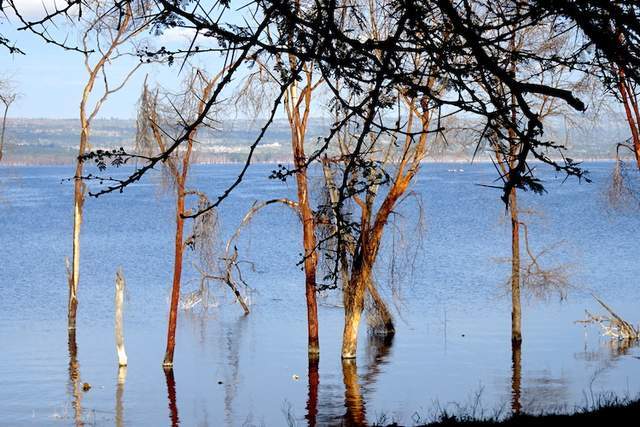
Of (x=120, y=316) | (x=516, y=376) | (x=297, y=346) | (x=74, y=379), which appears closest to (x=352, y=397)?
(x=516, y=376)

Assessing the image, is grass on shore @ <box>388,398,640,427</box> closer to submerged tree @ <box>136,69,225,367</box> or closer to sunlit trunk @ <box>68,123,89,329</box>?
submerged tree @ <box>136,69,225,367</box>

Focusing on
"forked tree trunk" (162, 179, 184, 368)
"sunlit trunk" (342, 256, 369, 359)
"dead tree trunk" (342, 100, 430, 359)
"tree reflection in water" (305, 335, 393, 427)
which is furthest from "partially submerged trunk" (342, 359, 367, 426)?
"forked tree trunk" (162, 179, 184, 368)

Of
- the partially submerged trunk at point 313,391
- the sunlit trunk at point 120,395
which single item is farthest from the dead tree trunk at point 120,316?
the partially submerged trunk at point 313,391

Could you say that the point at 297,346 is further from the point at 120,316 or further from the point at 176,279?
the point at 120,316

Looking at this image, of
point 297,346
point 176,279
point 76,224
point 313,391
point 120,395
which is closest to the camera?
point 313,391

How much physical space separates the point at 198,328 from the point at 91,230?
170 feet

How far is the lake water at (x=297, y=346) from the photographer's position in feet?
80.7

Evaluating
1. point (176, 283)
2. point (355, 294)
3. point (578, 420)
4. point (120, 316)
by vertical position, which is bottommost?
point (120, 316)

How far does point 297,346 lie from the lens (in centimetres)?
3378

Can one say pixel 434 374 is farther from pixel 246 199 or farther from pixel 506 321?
pixel 246 199

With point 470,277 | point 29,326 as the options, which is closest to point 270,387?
point 29,326

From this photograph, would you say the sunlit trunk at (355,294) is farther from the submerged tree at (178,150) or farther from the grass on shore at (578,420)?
the grass on shore at (578,420)

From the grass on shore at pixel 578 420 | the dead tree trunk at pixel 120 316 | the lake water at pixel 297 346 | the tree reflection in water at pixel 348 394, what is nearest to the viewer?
the grass on shore at pixel 578 420

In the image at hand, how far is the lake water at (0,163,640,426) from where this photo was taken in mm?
24609
